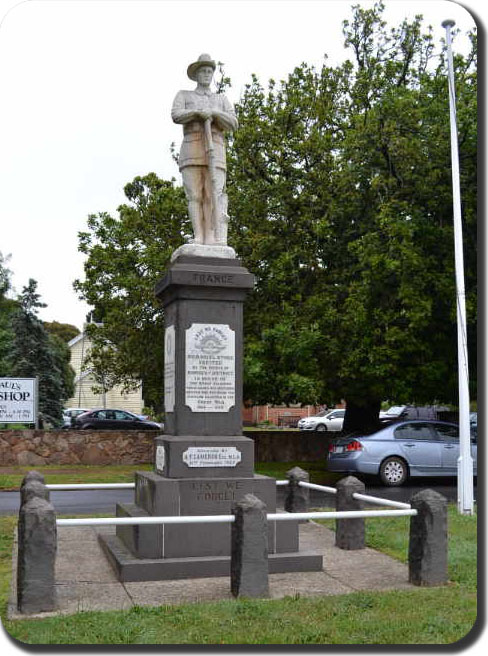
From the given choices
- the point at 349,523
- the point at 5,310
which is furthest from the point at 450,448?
the point at 5,310

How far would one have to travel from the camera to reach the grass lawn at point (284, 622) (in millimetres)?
6066

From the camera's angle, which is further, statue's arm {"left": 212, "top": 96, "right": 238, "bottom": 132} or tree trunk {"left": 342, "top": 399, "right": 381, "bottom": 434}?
tree trunk {"left": 342, "top": 399, "right": 381, "bottom": 434}

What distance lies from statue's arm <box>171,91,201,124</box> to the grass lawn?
229 inches

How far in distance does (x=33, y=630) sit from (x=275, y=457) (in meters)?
18.8

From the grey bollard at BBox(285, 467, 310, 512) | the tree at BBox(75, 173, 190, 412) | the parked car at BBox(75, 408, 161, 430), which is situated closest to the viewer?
the grey bollard at BBox(285, 467, 310, 512)

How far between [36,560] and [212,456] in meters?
2.64


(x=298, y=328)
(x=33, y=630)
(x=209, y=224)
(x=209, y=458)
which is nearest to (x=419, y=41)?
(x=298, y=328)

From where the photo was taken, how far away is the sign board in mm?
23016

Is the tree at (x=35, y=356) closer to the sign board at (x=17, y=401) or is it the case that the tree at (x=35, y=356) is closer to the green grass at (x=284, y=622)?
the sign board at (x=17, y=401)

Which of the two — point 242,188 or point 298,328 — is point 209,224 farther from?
point 242,188

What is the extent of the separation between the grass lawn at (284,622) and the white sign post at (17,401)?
15.8 metres

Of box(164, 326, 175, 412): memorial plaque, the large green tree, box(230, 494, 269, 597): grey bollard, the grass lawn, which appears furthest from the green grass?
the large green tree

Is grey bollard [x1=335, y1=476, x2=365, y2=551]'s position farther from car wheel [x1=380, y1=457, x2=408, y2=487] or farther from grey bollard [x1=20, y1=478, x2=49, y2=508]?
car wheel [x1=380, y1=457, x2=408, y2=487]

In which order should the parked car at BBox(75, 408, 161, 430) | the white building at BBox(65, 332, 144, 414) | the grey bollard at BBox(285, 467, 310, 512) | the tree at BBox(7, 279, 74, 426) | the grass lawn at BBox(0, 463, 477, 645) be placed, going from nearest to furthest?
the grass lawn at BBox(0, 463, 477, 645), the grey bollard at BBox(285, 467, 310, 512), the tree at BBox(7, 279, 74, 426), the parked car at BBox(75, 408, 161, 430), the white building at BBox(65, 332, 144, 414)
